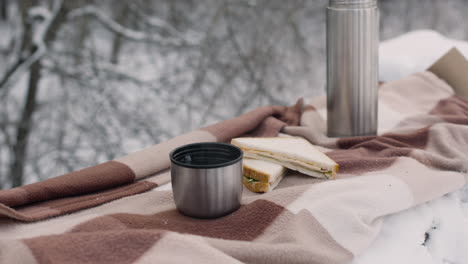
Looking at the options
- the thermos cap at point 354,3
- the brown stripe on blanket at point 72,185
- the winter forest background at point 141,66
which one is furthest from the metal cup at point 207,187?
the winter forest background at point 141,66

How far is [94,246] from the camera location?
544mm

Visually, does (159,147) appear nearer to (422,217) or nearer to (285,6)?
(422,217)

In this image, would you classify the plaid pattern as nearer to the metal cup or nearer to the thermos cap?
the metal cup

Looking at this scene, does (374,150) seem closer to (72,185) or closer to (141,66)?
(72,185)

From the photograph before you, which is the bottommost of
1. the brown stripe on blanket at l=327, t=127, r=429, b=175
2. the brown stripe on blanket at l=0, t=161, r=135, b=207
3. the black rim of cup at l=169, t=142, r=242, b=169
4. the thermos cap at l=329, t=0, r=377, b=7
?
the brown stripe on blanket at l=327, t=127, r=429, b=175

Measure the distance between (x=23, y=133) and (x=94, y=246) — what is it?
1.50m

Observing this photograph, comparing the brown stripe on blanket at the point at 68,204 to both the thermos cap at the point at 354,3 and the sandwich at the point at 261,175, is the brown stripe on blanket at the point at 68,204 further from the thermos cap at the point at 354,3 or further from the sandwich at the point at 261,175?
the thermos cap at the point at 354,3

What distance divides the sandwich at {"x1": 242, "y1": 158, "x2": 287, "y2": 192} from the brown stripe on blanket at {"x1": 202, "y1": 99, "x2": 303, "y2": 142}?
151 mm

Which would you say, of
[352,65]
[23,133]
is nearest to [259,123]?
[352,65]

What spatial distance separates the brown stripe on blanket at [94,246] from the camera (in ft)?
1.75

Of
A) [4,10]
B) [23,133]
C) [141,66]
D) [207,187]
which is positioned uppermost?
[4,10]

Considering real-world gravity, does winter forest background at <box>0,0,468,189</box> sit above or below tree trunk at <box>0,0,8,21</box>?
below

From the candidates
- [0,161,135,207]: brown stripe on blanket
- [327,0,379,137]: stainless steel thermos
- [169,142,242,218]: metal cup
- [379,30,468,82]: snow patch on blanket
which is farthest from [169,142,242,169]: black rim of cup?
[379,30,468,82]: snow patch on blanket

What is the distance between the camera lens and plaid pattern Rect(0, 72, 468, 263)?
1.80 ft
